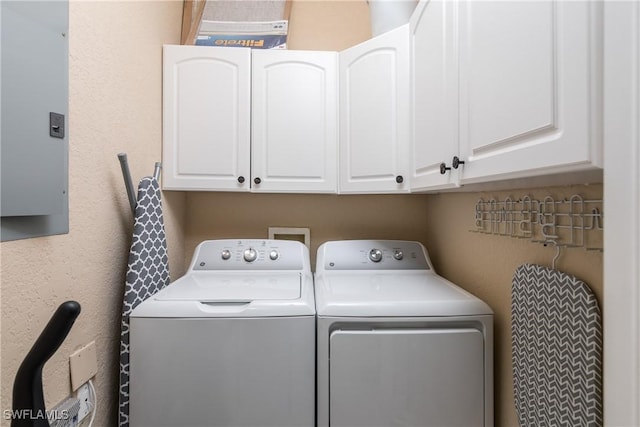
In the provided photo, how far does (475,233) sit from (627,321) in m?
0.94

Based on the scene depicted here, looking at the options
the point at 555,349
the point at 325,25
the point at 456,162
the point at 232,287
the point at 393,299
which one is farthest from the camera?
the point at 325,25

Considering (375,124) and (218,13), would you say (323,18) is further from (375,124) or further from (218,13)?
(375,124)

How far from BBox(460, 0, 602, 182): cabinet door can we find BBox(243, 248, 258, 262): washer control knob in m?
1.08

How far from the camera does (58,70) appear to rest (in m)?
0.87

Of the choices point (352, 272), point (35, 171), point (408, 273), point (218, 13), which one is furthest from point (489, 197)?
point (218, 13)

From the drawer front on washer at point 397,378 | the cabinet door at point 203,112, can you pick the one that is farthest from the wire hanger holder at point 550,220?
the cabinet door at point 203,112

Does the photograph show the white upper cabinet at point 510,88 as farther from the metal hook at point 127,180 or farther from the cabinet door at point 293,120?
the metal hook at point 127,180

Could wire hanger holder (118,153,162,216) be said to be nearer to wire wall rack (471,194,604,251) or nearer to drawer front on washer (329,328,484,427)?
drawer front on washer (329,328,484,427)

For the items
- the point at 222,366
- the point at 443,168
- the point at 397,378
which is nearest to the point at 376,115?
the point at 443,168

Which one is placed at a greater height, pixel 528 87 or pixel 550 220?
pixel 528 87

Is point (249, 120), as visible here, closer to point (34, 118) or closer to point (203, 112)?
point (203, 112)

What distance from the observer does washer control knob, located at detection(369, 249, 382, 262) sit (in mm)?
1697

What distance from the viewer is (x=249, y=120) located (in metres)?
1.64

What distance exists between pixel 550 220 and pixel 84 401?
57.8 inches
